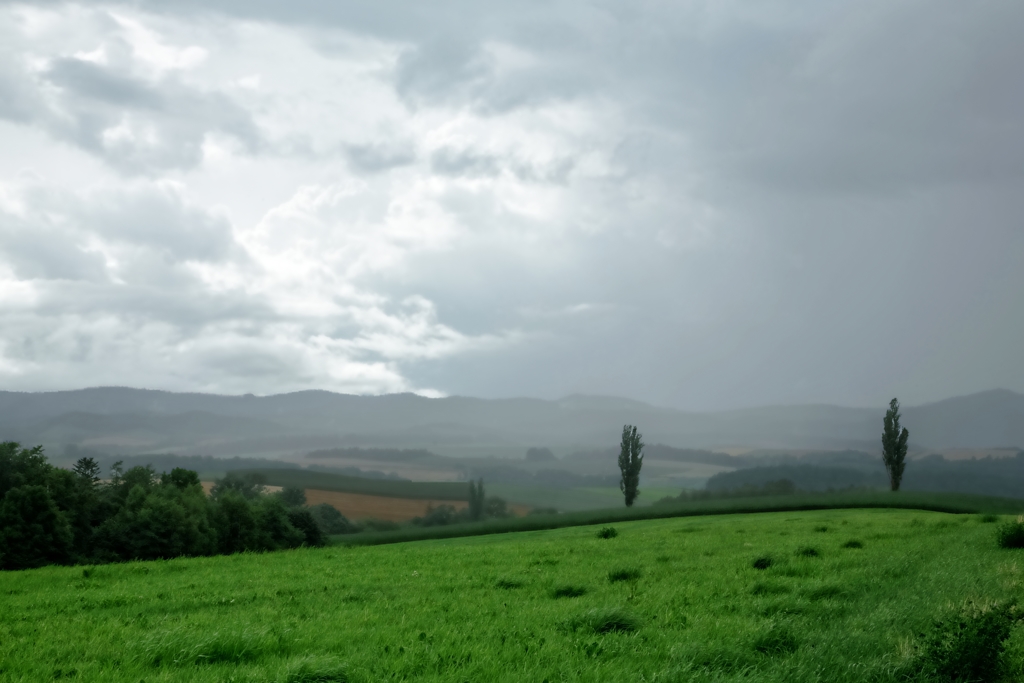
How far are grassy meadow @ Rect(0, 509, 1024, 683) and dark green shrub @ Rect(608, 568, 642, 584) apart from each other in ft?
0.16

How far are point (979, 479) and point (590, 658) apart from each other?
139 metres

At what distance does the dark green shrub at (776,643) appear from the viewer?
9177 millimetres

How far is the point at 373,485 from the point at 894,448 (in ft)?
208

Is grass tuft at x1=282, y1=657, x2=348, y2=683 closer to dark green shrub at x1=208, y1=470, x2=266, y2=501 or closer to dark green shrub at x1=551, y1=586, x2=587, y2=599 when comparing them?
dark green shrub at x1=551, y1=586, x2=587, y2=599

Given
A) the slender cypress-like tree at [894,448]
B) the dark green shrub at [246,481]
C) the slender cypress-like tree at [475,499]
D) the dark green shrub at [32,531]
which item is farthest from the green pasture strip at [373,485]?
the slender cypress-like tree at [894,448]

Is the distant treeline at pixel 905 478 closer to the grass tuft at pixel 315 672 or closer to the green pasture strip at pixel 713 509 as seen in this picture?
the green pasture strip at pixel 713 509

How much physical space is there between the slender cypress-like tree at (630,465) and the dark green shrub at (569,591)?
83554 mm

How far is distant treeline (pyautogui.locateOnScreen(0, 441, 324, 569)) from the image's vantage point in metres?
38.9

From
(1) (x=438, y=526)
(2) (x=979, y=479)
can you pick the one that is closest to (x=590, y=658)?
(1) (x=438, y=526)

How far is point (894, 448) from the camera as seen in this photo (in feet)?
293

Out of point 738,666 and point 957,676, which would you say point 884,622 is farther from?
point 738,666

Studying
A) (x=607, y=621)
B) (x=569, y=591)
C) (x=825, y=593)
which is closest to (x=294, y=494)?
(x=569, y=591)

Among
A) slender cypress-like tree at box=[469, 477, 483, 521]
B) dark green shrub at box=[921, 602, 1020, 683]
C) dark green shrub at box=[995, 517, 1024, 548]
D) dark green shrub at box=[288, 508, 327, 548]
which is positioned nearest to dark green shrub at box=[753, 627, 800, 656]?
dark green shrub at box=[921, 602, 1020, 683]

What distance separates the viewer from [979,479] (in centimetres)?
12269
